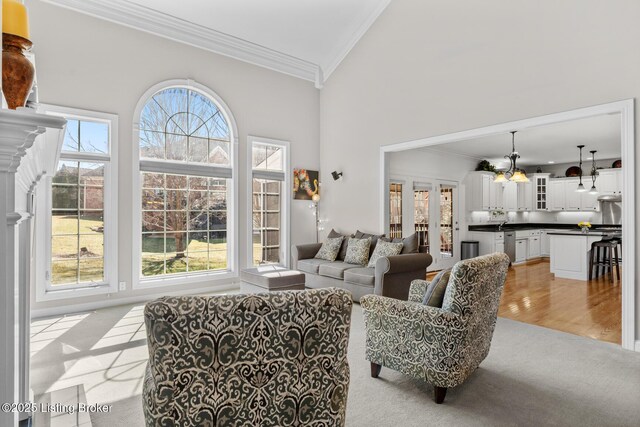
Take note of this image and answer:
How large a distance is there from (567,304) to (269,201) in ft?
15.5

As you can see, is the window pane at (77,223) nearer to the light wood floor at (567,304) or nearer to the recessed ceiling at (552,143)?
the light wood floor at (567,304)

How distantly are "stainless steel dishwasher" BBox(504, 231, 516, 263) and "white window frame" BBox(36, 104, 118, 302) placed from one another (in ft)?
26.1

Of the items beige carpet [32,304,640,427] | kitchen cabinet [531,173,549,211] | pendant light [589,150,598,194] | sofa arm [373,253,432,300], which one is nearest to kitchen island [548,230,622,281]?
pendant light [589,150,598,194]

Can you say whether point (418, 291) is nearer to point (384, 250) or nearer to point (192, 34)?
point (384, 250)

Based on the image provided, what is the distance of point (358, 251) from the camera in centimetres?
530

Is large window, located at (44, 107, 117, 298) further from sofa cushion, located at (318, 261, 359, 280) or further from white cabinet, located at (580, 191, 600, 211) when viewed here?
white cabinet, located at (580, 191, 600, 211)

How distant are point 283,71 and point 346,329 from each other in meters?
5.88

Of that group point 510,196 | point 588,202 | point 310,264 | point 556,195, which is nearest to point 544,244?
point 556,195

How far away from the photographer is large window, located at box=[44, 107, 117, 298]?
439 centimetres

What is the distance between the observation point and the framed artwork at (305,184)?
256 inches

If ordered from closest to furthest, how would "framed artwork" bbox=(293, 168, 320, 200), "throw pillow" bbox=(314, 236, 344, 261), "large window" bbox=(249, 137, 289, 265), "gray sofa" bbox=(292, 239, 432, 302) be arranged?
"gray sofa" bbox=(292, 239, 432, 302), "throw pillow" bbox=(314, 236, 344, 261), "large window" bbox=(249, 137, 289, 265), "framed artwork" bbox=(293, 168, 320, 200)

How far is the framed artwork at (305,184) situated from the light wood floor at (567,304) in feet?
11.9

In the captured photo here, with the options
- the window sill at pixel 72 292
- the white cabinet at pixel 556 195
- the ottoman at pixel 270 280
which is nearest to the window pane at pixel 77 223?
the window sill at pixel 72 292

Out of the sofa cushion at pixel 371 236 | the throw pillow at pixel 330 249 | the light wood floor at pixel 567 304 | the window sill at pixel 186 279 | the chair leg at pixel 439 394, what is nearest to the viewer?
the chair leg at pixel 439 394
